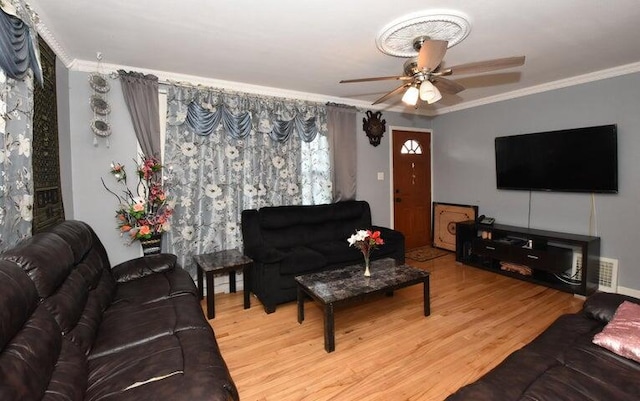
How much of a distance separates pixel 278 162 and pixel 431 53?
2243mm

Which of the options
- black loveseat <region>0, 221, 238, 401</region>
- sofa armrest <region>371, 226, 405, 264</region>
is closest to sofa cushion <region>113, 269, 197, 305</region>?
black loveseat <region>0, 221, 238, 401</region>

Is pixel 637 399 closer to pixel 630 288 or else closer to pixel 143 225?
pixel 630 288

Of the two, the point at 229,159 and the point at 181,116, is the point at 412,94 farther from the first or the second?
the point at 181,116

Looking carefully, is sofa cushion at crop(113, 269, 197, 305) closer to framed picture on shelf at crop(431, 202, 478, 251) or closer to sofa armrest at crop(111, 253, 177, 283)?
sofa armrest at crop(111, 253, 177, 283)

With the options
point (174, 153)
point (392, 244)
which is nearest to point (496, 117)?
point (392, 244)

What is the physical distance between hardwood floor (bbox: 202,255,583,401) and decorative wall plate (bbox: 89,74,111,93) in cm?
240

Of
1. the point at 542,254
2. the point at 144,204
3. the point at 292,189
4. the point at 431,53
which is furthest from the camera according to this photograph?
the point at 292,189

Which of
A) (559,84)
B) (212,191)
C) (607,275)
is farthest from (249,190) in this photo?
(607,275)

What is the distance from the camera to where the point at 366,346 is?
7.69ft

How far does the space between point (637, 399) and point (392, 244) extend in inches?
100

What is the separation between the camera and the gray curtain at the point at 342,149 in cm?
412

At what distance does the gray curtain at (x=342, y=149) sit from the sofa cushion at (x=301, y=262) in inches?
47.8

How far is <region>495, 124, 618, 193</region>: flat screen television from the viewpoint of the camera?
10.6 ft

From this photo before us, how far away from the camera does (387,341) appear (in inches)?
94.7
